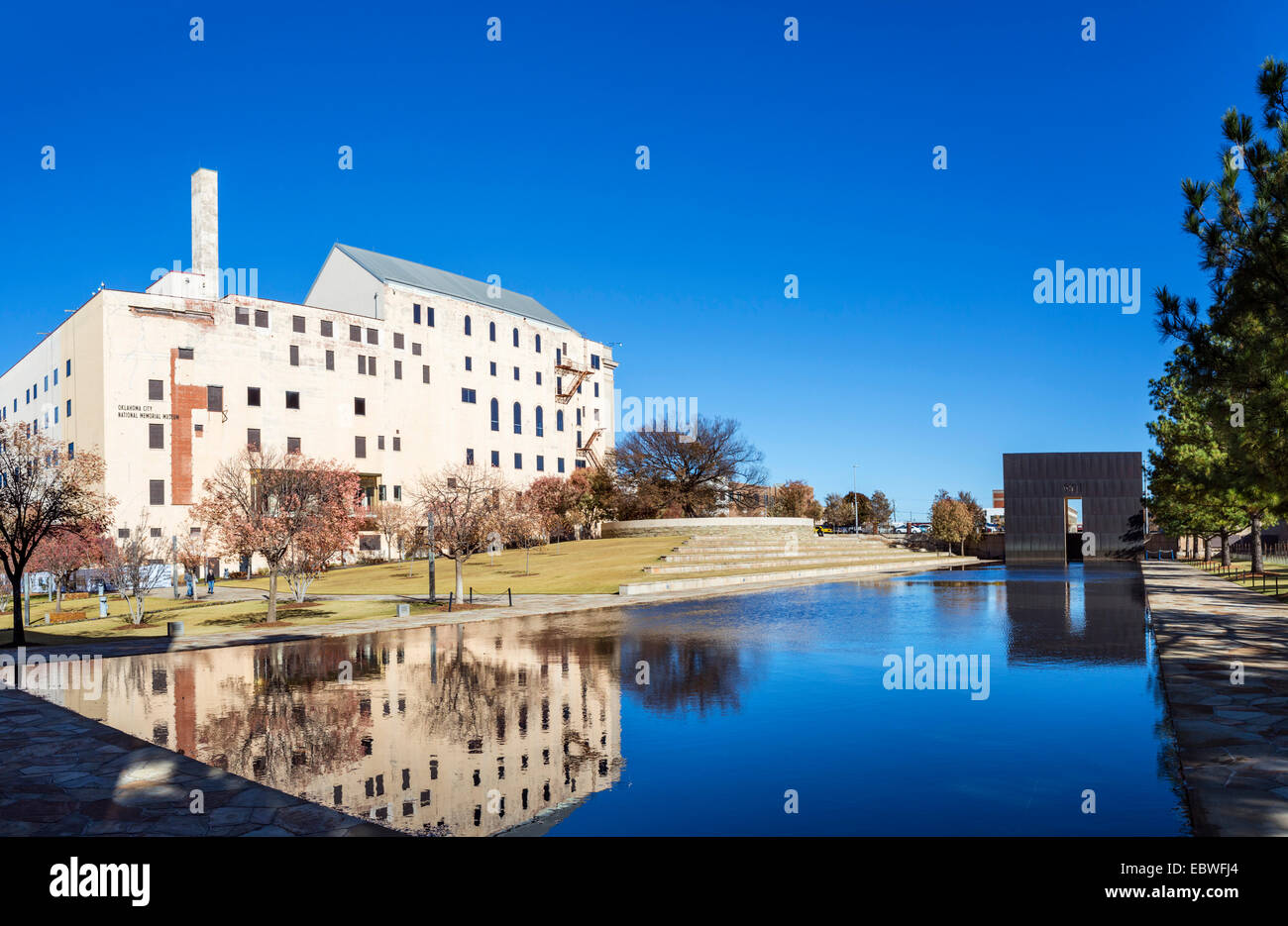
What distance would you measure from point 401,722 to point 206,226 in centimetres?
5666

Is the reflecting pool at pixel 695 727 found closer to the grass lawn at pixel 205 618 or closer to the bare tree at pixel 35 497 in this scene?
the bare tree at pixel 35 497

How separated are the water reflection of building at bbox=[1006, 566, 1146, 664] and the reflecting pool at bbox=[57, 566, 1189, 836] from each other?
14cm

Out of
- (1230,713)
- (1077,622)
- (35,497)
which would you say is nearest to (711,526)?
(1077,622)

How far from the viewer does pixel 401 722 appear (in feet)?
33.2

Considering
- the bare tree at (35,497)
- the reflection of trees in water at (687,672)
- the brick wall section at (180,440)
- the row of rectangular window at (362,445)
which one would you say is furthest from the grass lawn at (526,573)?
the reflection of trees in water at (687,672)

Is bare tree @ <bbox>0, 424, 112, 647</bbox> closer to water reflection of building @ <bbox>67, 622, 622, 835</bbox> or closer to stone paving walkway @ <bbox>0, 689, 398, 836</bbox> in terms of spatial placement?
Answer: water reflection of building @ <bbox>67, 622, 622, 835</bbox>

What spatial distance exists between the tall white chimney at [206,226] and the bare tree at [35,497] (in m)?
15.2

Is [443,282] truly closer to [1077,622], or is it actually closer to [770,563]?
[770,563]

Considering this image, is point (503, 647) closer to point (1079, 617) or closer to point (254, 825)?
point (254, 825)

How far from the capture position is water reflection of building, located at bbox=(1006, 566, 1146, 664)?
15.2m

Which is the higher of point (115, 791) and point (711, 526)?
point (115, 791)
